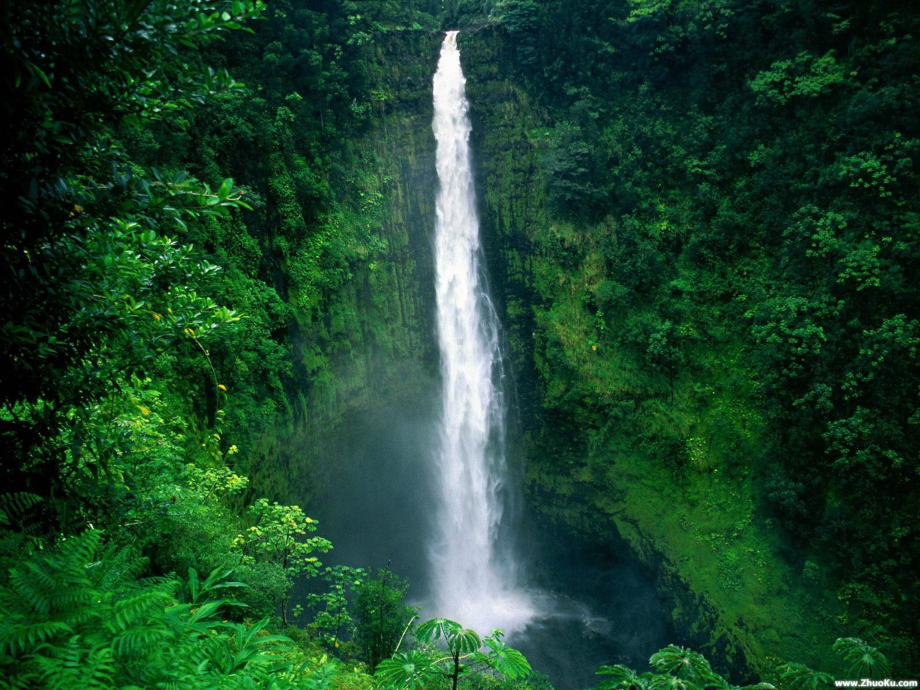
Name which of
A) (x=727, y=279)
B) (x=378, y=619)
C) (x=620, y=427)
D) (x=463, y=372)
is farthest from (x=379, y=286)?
(x=378, y=619)

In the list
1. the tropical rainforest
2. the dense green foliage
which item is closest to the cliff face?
the tropical rainforest

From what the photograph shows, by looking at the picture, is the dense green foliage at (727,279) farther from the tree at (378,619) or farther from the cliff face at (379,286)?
the tree at (378,619)

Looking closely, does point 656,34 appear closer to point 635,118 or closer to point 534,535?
point 635,118

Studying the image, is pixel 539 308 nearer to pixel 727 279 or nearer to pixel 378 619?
pixel 727 279

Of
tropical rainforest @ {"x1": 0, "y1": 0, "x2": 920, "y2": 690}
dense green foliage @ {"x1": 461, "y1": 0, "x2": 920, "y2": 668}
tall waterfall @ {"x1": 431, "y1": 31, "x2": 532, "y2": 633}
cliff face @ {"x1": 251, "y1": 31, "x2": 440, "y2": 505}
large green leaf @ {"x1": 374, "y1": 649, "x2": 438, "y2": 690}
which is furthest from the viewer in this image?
tall waterfall @ {"x1": 431, "y1": 31, "x2": 532, "y2": 633}

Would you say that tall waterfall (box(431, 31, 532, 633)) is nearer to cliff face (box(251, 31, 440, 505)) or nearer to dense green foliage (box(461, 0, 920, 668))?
cliff face (box(251, 31, 440, 505))

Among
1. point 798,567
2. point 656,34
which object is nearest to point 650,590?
point 798,567

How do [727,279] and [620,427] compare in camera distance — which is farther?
[620,427]

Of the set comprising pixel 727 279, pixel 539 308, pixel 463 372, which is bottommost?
pixel 463 372
